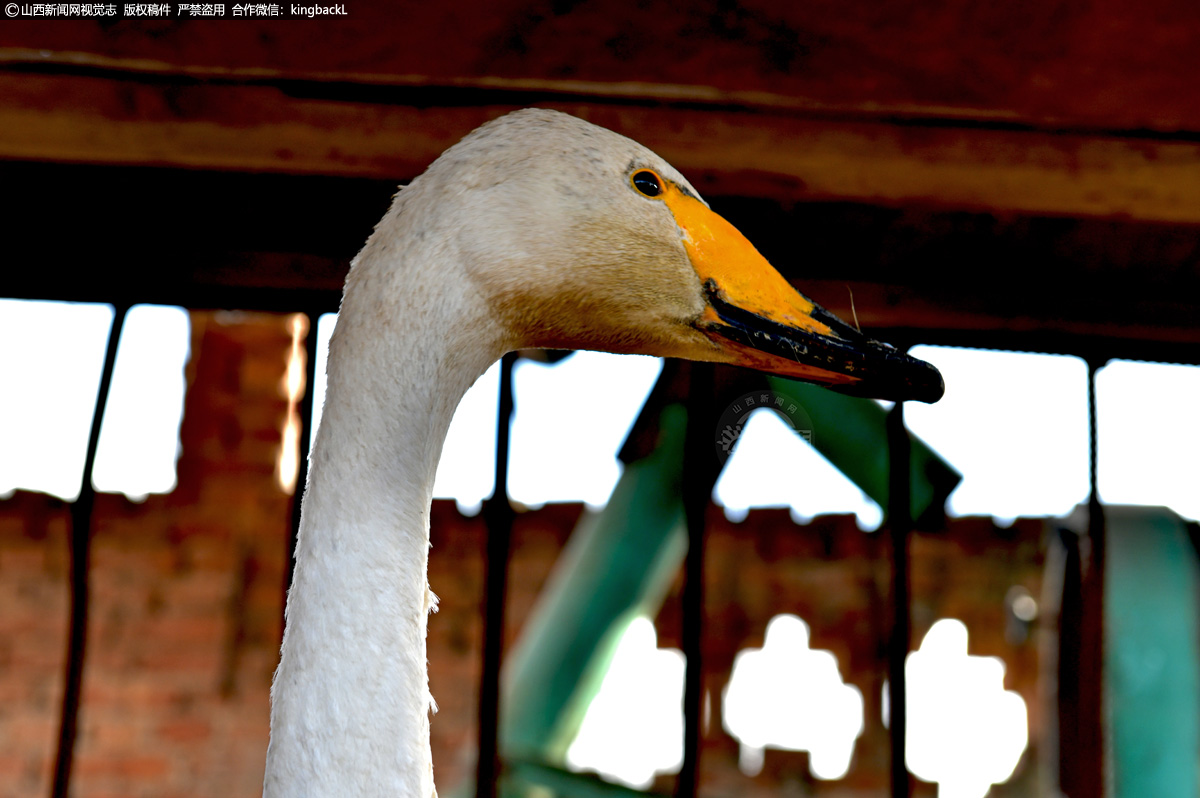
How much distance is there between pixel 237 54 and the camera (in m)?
1.24

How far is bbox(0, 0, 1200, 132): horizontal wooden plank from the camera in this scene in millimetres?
1230

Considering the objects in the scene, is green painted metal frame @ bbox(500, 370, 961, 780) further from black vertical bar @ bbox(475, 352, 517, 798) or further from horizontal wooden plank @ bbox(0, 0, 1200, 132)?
horizontal wooden plank @ bbox(0, 0, 1200, 132)

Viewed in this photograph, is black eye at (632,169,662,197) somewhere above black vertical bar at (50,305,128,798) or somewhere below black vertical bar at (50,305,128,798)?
above

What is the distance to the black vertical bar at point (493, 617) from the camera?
5.45 ft

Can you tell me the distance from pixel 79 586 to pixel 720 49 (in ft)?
3.94

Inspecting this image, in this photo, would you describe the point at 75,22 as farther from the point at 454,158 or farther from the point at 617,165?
the point at 617,165

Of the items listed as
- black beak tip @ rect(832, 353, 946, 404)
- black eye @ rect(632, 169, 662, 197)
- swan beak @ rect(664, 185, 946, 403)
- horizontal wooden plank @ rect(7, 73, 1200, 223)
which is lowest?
black beak tip @ rect(832, 353, 946, 404)

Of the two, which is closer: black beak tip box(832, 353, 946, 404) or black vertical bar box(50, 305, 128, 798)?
black beak tip box(832, 353, 946, 404)

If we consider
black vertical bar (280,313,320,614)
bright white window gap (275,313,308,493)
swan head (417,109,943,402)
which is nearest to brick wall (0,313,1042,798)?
bright white window gap (275,313,308,493)

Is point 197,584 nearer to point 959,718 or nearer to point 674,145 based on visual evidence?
point 959,718

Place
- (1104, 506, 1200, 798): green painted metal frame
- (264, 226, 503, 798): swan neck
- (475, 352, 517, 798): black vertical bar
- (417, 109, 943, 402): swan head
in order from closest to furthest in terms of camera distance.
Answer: (264, 226, 503, 798): swan neck, (417, 109, 943, 402): swan head, (1104, 506, 1200, 798): green painted metal frame, (475, 352, 517, 798): black vertical bar

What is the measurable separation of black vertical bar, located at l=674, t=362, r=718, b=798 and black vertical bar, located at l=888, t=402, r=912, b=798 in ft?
0.91

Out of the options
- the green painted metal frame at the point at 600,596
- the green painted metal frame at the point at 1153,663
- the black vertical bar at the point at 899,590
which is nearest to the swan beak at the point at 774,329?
the black vertical bar at the point at 899,590

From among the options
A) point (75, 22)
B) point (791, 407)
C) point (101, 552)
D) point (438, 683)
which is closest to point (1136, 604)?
point (791, 407)
